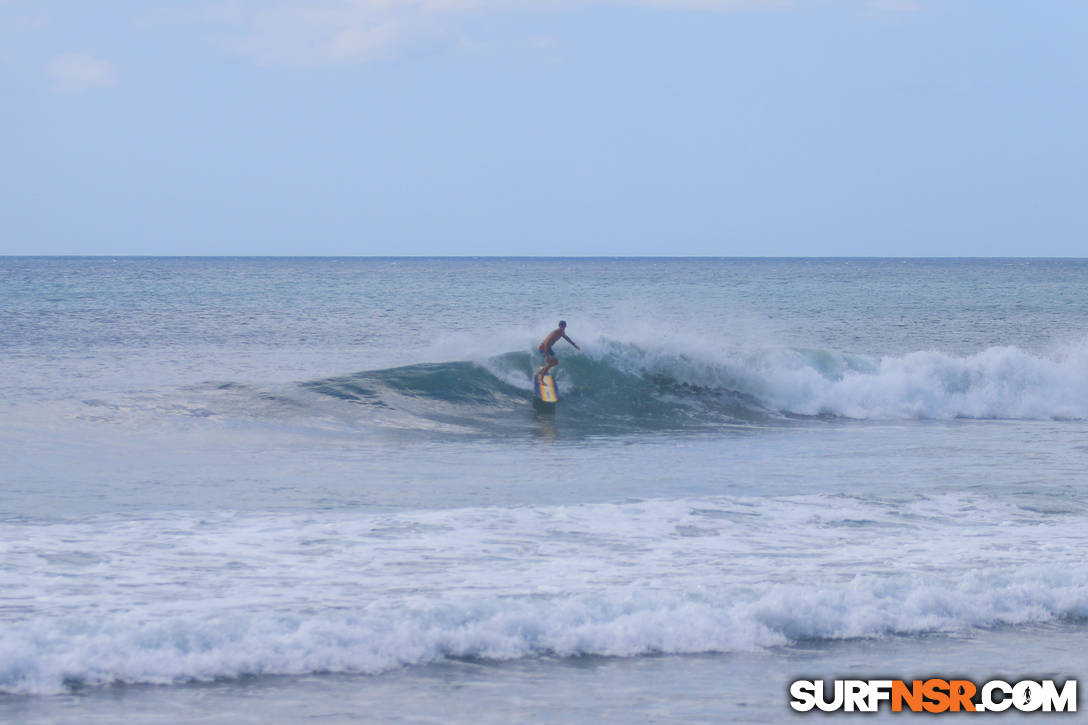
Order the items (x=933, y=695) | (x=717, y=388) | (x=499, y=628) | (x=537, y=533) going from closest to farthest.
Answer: (x=933, y=695)
(x=499, y=628)
(x=537, y=533)
(x=717, y=388)

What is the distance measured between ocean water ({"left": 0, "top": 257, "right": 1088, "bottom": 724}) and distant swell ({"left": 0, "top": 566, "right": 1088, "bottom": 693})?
2cm

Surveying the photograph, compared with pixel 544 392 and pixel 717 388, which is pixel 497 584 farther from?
pixel 717 388

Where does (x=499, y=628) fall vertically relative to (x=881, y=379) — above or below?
below

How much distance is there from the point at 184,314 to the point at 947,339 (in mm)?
26856

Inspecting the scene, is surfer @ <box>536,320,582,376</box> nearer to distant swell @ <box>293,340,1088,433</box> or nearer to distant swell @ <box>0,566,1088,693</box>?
distant swell @ <box>293,340,1088,433</box>

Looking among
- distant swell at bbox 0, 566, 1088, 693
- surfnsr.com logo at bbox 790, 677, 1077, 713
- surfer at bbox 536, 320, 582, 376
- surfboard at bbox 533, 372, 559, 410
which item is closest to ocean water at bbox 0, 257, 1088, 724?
distant swell at bbox 0, 566, 1088, 693

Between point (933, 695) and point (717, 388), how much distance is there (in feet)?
46.2

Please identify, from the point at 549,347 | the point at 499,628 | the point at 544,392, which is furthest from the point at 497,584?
the point at 549,347

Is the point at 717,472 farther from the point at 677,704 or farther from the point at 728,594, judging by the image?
the point at 677,704

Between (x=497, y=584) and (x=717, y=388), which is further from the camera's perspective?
(x=717, y=388)

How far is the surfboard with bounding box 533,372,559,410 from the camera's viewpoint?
58.9 ft

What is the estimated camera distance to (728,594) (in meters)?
6.98

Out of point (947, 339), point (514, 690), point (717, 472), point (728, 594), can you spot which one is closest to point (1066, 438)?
point (717, 472)

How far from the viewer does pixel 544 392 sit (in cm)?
1803
